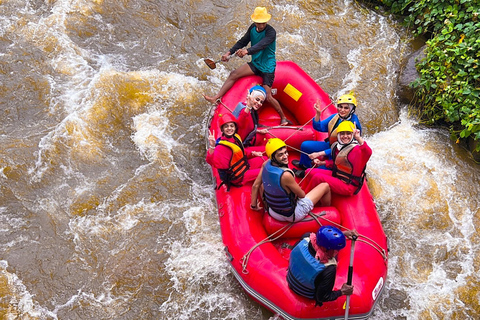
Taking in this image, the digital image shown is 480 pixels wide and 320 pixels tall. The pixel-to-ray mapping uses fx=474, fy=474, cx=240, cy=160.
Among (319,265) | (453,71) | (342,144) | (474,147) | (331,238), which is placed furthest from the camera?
(453,71)

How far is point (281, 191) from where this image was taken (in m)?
4.80

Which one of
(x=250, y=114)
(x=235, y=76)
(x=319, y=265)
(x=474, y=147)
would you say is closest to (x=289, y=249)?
(x=319, y=265)

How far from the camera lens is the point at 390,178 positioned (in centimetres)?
651

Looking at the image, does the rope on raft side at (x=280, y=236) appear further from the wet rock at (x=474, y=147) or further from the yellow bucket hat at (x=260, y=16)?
the wet rock at (x=474, y=147)

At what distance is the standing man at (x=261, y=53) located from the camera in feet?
20.2

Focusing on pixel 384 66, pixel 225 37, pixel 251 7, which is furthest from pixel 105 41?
pixel 384 66

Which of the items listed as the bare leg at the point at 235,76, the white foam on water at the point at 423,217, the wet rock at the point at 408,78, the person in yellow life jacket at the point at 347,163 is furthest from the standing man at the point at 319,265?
the wet rock at the point at 408,78

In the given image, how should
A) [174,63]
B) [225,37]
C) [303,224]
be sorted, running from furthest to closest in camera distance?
[225,37], [174,63], [303,224]

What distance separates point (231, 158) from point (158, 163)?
1604 mm

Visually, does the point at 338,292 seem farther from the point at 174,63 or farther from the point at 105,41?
the point at 105,41

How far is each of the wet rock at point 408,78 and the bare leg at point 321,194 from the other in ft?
10.6

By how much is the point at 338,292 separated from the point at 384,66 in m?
5.02

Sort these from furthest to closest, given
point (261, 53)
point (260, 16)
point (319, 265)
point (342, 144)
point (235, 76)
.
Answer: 1. point (235, 76)
2. point (261, 53)
3. point (260, 16)
4. point (342, 144)
5. point (319, 265)

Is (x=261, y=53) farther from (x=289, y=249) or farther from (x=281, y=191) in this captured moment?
(x=289, y=249)
